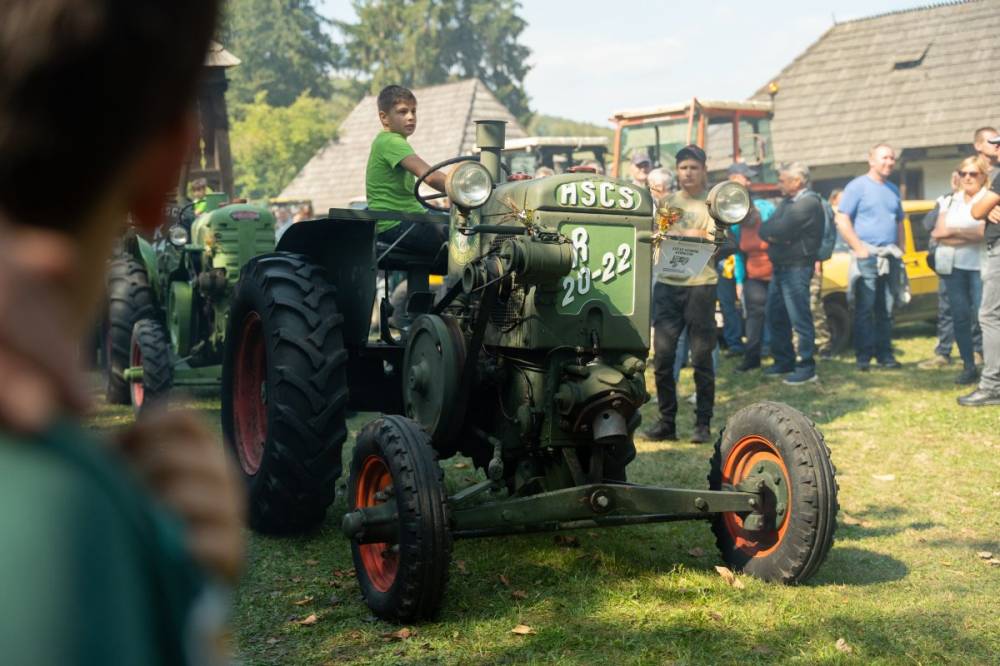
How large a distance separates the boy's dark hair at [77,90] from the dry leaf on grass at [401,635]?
12.6ft

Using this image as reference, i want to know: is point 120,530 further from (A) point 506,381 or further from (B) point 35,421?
(A) point 506,381

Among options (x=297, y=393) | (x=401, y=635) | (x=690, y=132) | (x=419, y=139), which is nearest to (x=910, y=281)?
(x=690, y=132)

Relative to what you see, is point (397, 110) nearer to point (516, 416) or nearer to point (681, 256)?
point (681, 256)

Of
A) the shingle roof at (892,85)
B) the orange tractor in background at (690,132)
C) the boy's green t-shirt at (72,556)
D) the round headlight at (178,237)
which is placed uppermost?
the shingle roof at (892,85)

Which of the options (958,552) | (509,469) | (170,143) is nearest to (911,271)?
(958,552)

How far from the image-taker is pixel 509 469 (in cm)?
534

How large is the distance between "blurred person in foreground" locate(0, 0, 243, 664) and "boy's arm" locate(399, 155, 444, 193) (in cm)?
507

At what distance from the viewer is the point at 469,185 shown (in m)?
4.86

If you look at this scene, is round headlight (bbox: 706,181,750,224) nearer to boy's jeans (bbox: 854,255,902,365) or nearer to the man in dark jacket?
the man in dark jacket

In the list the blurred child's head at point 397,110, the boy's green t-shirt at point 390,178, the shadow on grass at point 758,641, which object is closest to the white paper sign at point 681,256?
the shadow on grass at point 758,641

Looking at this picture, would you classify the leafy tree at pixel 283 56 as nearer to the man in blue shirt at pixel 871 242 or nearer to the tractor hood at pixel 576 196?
the man in blue shirt at pixel 871 242

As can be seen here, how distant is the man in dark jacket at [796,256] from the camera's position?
10.8 m

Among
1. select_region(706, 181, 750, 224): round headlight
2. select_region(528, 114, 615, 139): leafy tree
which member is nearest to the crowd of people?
select_region(706, 181, 750, 224): round headlight

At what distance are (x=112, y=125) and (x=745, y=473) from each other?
4698 mm
